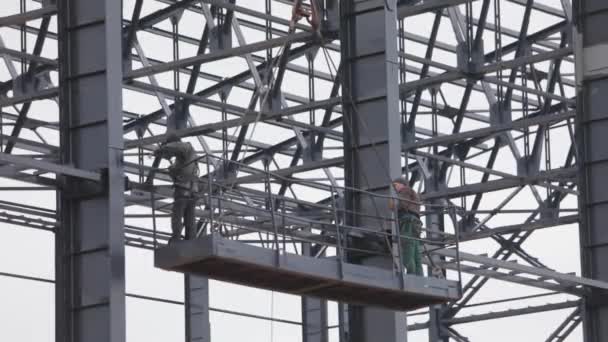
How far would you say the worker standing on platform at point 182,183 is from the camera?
3291 centimetres

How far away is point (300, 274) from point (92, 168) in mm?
5298

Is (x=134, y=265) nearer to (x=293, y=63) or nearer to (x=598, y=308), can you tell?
(x=293, y=63)

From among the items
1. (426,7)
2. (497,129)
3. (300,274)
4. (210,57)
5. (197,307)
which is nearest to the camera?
(300,274)

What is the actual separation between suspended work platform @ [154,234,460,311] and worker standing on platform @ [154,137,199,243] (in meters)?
1.56

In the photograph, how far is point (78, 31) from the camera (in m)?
36.2

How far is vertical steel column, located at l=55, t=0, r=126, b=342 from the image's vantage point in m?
34.4

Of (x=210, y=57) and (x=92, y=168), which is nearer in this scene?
(x=92, y=168)

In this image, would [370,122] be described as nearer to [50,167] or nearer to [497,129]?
[50,167]

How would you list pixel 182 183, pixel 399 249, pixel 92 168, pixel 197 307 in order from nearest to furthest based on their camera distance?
1. pixel 182 183
2. pixel 399 249
3. pixel 92 168
4. pixel 197 307

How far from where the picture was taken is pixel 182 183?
3306 cm

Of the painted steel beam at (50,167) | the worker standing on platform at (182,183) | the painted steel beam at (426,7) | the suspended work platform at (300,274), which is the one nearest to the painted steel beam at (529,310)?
the painted steel beam at (426,7)

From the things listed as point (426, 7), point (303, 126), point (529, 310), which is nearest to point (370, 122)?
point (426, 7)

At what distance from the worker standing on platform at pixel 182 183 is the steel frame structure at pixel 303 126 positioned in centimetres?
54

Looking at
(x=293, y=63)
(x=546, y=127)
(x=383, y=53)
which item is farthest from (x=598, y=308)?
(x=293, y=63)
